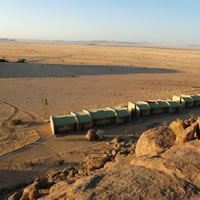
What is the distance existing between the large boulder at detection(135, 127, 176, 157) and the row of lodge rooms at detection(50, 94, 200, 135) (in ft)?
22.6

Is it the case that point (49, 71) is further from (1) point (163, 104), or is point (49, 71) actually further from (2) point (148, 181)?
(2) point (148, 181)

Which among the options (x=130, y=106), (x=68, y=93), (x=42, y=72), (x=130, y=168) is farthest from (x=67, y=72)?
(x=130, y=168)

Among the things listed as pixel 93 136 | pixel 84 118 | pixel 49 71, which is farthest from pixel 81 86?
pixel 93 136

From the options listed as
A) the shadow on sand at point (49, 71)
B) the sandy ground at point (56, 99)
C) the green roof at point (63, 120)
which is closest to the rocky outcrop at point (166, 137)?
the sandy ground at point (56, 99)

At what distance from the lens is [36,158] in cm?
1412

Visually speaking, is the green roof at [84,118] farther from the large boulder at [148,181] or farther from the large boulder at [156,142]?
the large boulder at [148,181]

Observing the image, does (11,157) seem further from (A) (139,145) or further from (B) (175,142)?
(B) (175,142)

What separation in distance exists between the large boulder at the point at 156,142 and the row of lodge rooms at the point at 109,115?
6879 mm

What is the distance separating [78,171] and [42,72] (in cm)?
2829

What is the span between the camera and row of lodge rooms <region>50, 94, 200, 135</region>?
17.0m

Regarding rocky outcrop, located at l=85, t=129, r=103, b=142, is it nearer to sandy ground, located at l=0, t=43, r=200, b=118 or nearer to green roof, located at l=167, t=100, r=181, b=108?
sandy ground, located at l=0, t=43, r=200, b=118

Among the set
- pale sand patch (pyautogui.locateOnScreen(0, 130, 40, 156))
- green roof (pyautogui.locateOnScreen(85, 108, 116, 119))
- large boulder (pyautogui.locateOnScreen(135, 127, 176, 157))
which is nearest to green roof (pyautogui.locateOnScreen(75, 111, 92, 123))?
green roof (pyautogui.locateOnScreen(85, 108, 116, 119))

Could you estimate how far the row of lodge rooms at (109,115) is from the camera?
668 inches

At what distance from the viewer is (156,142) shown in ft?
32.6
